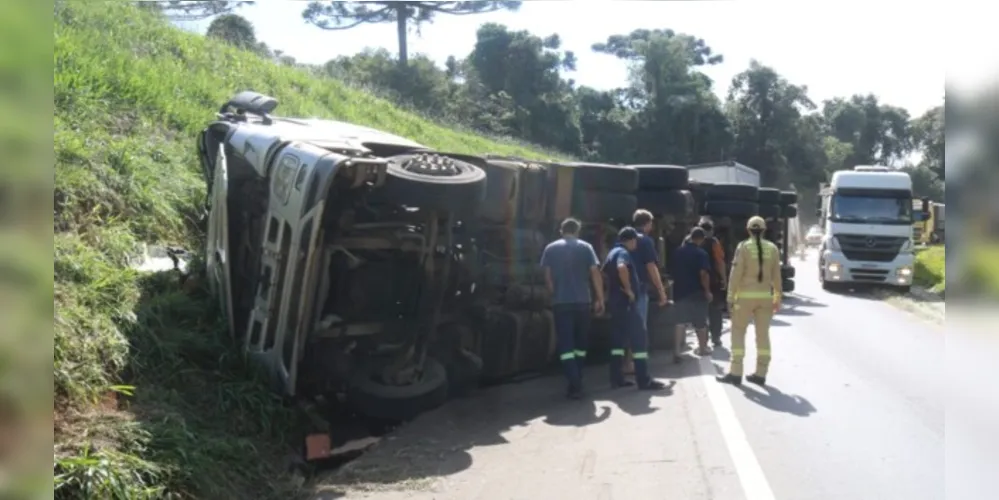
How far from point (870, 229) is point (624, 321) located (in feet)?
45.3

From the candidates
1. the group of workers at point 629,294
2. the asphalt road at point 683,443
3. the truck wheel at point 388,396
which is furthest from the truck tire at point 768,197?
the truck wheel at point 388,396

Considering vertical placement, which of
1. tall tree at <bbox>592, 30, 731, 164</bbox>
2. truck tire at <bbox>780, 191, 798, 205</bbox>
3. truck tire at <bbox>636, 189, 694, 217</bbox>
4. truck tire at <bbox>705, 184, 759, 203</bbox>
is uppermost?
tall tree at <bbox>592, 30, 731, 164</bbox>

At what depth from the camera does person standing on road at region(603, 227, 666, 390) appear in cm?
845

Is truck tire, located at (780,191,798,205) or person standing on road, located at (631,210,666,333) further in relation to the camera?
truck tire, located at (780,191,798,205)

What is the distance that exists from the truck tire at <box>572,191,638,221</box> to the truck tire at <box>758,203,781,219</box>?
8.11 m

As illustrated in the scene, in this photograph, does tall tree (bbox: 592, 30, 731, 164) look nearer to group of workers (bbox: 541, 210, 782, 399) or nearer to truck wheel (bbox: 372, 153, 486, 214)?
group of workers (bbox: 541, 210, 782, 399)

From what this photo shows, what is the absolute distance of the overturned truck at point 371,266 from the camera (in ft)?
20.9

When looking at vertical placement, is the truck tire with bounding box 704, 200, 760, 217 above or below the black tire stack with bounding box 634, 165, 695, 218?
below

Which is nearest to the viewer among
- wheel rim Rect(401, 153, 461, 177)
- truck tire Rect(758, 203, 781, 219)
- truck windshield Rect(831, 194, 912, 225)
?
wheel rim Rect(401, 153, 461, 177)

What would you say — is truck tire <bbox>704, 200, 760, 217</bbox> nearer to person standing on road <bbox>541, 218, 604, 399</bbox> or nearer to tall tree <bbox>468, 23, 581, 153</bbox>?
person standing on road <bbox>541, 218, 604, 399</bbox>

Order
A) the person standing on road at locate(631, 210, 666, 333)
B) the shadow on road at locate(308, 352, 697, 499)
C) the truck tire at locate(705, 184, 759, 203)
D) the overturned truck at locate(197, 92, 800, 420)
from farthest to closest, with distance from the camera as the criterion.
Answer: the truck tire at locate(705, 184, 759, 203)
the person standing on road at locate(631, 210, 666, 333)
the overturned truck at locate(197, 92, 800, 420)
the shadow on road at locate(308, 352, 697, 499)

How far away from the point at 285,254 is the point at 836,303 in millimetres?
14426

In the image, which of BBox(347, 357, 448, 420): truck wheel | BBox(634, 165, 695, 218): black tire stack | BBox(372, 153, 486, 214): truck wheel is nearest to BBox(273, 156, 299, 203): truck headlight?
BBox(372, 153, 486, 214): truck wheel

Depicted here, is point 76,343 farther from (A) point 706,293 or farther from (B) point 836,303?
(B) point 836,303
